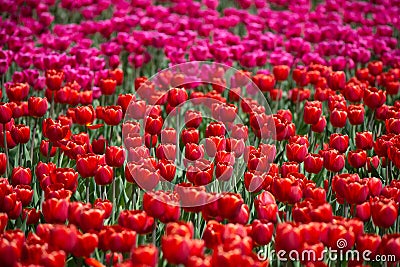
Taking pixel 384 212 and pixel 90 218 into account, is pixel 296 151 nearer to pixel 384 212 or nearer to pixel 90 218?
pixel 384 212

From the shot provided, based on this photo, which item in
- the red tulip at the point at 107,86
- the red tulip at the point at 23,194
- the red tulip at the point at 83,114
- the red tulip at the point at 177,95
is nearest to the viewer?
the red tulip at the point at 23,194

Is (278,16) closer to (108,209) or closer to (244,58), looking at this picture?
(244,58)

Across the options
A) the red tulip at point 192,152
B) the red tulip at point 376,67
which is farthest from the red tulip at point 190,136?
the red tulip at point 376,67

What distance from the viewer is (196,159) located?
3.29 metres

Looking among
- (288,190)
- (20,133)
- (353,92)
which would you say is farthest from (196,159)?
(353,92)

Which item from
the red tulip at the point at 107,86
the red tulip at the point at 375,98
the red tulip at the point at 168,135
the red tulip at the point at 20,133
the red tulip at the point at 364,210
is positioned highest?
the red tulip at the point at 375,98

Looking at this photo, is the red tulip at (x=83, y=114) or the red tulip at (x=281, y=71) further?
the red tulip at (x=281, y=71)

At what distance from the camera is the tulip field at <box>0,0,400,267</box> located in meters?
2.33

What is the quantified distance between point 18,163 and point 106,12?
535cm

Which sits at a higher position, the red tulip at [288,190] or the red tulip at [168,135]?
the red tulip at [288,190]

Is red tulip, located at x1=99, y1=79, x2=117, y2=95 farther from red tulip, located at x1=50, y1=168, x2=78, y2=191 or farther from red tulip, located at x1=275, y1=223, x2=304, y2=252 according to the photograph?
red tulip, located at x1=275, y1=223, x2=304, y2=252

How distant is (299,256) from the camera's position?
2.29 meters

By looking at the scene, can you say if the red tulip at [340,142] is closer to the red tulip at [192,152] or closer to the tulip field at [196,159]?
the tulip field at [196,159]

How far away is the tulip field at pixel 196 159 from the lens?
2.33 meters
